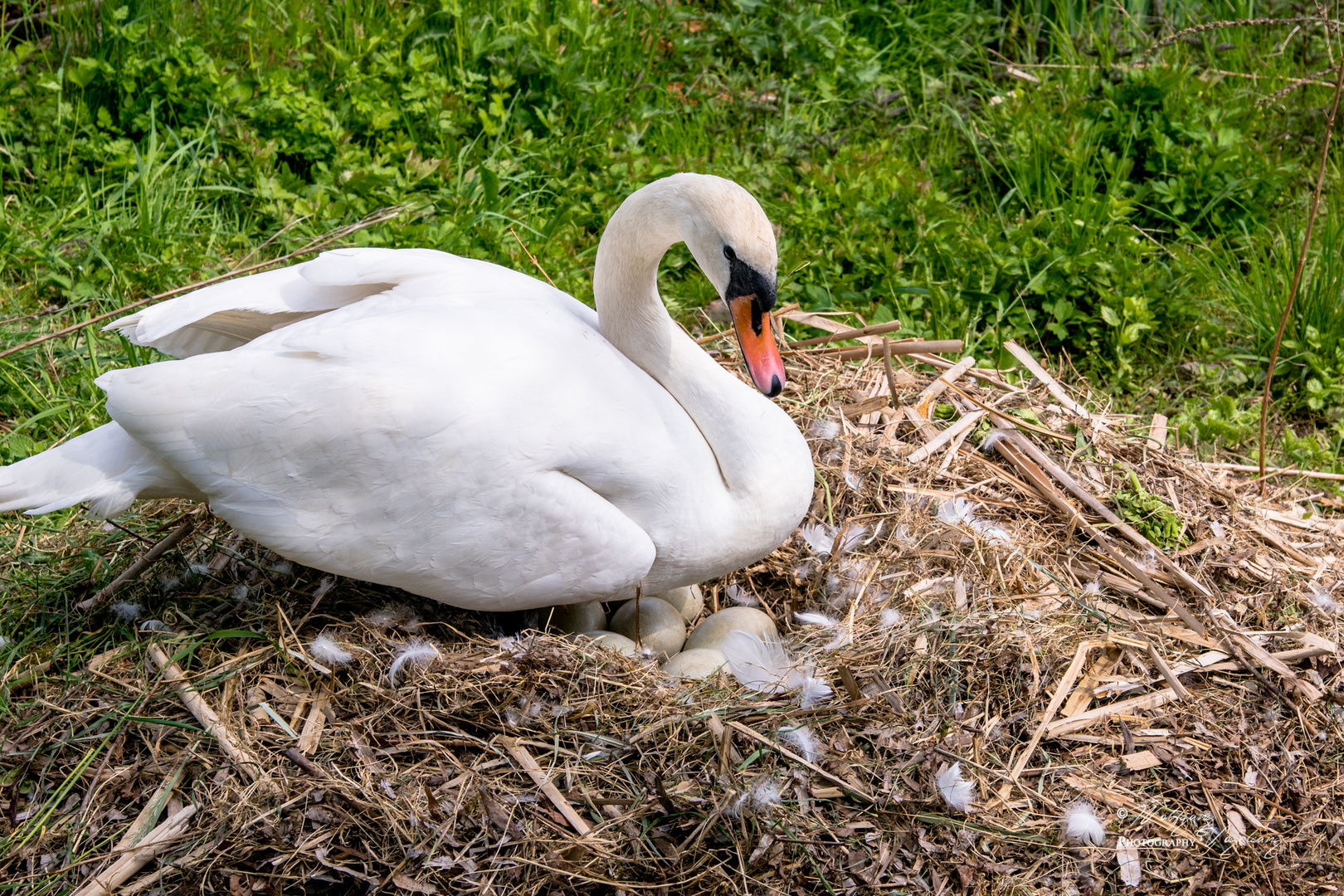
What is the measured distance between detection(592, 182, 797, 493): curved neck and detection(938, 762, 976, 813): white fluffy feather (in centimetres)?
93

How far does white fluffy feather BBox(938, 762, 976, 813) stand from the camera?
275cm

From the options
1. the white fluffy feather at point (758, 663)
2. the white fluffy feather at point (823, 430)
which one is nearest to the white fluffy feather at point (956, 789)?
the white fluffy feather at point (758, 663)

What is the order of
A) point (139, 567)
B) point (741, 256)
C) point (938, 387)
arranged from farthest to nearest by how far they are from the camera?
1. point (938, 387)
2. point (139, 567)
3. point (741, 256)

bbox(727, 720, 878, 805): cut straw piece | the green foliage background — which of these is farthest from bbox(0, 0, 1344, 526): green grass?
bbox(727, 720, 878, 805): cut straw piece

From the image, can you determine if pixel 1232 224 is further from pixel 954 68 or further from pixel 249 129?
pixel 249 129

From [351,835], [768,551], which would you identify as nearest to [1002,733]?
[768,551]

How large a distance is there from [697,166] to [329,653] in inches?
119

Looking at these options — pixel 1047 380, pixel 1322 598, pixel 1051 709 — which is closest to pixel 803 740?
pixel 1051 709

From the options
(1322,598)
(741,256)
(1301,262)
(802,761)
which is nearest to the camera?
(802,761)

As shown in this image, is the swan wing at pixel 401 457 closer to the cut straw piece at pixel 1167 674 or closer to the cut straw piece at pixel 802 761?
the cut straw piece at pixel 802 761

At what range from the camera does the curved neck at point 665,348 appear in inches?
127

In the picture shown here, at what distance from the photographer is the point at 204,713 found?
287 cm

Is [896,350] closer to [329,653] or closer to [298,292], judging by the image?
[298,292]

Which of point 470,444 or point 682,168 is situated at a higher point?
point 470,444
